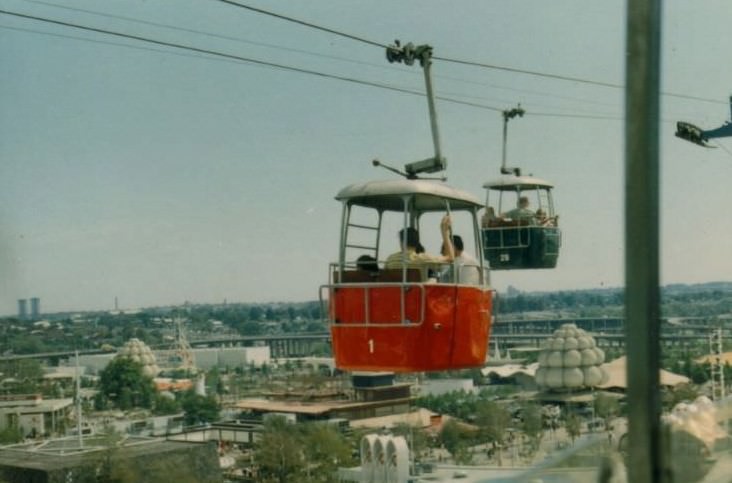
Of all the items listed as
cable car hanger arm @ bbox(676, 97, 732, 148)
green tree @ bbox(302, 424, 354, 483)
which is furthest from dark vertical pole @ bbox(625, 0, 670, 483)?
green tree @ bbox(302, 424, 354, 483)

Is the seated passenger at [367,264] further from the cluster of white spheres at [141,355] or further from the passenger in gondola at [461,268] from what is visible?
the cluster of white spheres at [141,355]

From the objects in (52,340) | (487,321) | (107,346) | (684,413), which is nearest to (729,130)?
(487,321)

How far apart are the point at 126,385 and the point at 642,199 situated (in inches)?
2360

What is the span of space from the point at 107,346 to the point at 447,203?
84690 mm

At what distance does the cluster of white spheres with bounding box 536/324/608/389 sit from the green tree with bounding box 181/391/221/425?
61.2ft

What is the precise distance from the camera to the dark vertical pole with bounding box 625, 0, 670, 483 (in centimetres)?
154

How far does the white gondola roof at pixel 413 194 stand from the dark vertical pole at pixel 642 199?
13.2 feet

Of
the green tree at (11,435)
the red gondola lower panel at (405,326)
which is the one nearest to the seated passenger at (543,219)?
the red gondola lower panel at (405,326)

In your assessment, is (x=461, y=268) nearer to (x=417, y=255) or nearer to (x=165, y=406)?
(x=417, y=255)

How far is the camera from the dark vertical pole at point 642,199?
5.06ft

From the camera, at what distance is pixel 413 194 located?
5609mm

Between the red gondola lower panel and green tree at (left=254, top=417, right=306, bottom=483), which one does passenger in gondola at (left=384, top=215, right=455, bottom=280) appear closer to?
the red gondola lower panel

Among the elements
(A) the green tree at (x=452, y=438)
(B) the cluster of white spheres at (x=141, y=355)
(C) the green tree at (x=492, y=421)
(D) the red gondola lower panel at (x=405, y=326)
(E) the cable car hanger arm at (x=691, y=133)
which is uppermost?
(E) the cable car hanger arm at (x=691, y=133)

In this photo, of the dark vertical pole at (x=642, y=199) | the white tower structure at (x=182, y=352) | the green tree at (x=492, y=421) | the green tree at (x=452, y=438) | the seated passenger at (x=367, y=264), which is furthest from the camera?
the white tower structure at (x=182, y=352)
